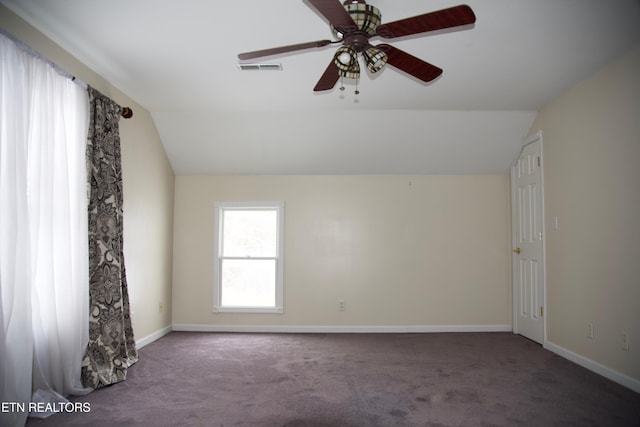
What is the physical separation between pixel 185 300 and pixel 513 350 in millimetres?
3771

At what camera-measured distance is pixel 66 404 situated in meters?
2.65

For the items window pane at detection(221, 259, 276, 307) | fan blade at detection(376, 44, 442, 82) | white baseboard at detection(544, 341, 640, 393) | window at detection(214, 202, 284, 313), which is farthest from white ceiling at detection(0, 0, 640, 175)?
white baseboard at detection(544, 341, 640, 393)

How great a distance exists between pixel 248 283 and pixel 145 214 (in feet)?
5.00

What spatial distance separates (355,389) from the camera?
301 cm

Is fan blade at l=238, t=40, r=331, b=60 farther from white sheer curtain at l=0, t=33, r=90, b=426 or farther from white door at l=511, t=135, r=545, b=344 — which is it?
white door at l=511, t=135, r=545, b=344

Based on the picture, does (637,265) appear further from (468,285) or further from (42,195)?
(42,195)

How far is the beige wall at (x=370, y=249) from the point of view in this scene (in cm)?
502

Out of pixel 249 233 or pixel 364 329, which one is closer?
pixel 364 329

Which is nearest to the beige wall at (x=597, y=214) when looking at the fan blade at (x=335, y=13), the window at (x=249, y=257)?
the fan blade at (x=335, y=13)

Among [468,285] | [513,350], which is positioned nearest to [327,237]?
[468,285]

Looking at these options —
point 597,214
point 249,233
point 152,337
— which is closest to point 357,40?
point 597,214

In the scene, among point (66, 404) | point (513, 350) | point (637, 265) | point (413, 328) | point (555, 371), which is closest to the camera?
point (66, 404)

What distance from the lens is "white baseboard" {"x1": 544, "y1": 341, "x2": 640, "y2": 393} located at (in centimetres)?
299

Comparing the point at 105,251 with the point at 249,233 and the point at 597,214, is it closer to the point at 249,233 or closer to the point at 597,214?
the point at 249,233
